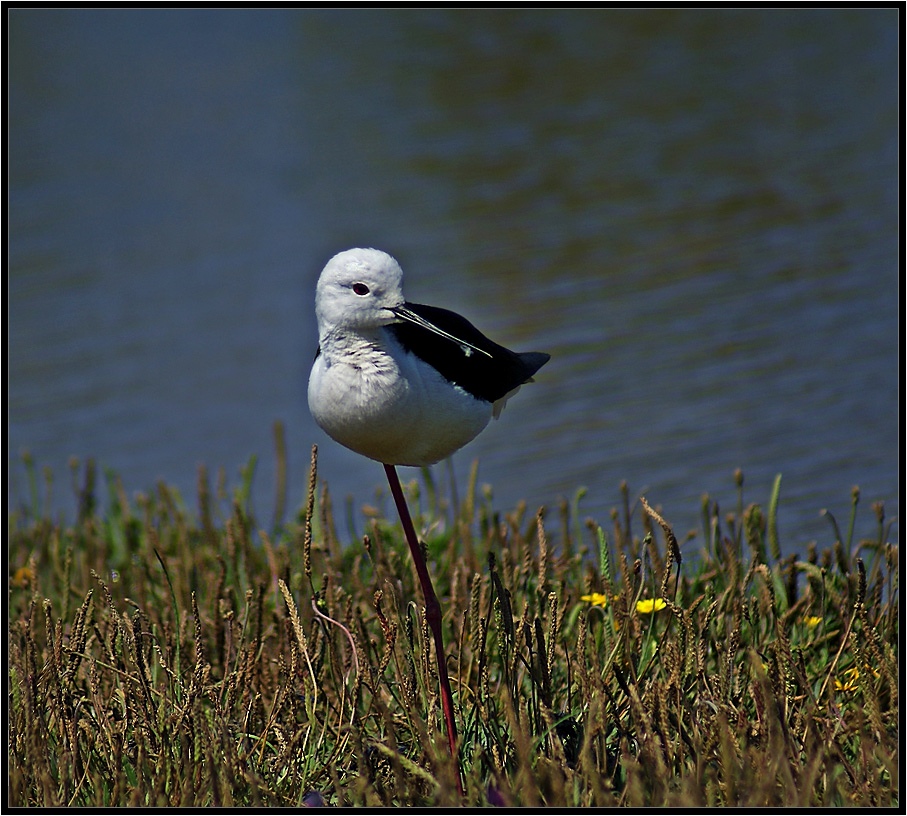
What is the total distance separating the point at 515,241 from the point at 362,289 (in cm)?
525

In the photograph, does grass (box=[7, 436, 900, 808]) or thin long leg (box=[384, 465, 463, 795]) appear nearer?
grass (box=[7, 436, 900, 808])

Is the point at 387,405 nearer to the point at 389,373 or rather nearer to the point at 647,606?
the point at 389,373

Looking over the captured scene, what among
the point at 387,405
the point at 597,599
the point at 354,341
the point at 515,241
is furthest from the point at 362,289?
the point at 515,241

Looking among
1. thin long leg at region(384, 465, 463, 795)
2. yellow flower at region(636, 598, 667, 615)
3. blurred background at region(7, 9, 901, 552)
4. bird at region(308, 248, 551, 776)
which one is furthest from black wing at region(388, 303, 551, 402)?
blurred background at region(7, 9, 901, 552)

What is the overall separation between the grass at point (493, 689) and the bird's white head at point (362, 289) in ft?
1.83

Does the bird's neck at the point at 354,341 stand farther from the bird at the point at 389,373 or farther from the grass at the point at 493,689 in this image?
the grass at the point at 493,689

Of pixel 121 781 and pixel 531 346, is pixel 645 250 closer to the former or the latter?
pixel 531 346

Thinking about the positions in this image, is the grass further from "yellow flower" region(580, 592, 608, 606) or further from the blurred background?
the blurred background

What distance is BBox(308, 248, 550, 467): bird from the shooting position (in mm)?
3191

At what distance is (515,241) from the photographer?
834 centimetres

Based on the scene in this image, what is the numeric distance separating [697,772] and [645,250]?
5494 millimetres

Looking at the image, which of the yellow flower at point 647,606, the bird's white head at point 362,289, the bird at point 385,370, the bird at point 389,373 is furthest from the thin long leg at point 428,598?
the yellow flower at point 647,606

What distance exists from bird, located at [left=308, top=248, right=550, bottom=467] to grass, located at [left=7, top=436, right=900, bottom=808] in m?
0.35

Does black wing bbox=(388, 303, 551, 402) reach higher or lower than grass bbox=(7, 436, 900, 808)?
higher
